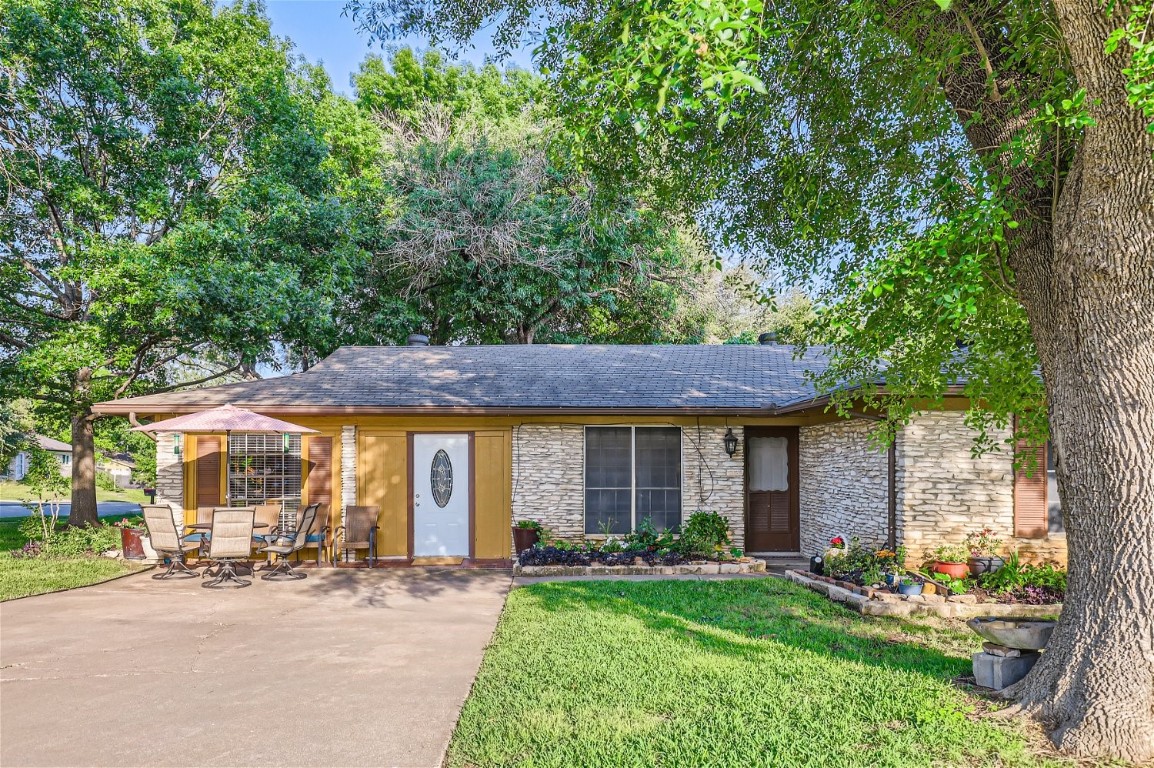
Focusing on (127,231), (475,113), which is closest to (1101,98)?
(127,231)

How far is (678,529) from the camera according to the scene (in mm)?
9938

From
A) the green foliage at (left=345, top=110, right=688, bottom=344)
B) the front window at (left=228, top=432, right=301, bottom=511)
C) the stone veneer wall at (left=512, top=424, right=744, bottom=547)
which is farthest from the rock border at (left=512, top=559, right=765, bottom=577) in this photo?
the green foliage at (left=345, top=110, right=688, bottom=344)

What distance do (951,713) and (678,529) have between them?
593 centimetres

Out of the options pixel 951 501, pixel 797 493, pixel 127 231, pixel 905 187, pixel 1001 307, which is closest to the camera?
pixel 1001 307

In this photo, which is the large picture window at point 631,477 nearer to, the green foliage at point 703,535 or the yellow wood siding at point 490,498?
the green foliage at point 703,535

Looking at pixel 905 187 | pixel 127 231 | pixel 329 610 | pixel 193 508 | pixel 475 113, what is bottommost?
pixel 329 610

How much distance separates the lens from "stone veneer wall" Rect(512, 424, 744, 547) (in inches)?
390

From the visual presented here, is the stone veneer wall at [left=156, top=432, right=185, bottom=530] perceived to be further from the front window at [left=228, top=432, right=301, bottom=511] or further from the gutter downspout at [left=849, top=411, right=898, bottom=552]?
the gutter downspout at [left=849, top=411, right=898, bottom=552]

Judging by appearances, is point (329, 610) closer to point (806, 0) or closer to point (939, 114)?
point (806, 0)

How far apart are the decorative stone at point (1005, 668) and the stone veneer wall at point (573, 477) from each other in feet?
17.9

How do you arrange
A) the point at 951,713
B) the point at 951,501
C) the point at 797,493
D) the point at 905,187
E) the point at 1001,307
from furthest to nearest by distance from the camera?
the point at 797,493
the point at 951,501
the point at 905,187
the point at 1001,307
the point at 951,713

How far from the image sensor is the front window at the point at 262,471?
9.78 meters

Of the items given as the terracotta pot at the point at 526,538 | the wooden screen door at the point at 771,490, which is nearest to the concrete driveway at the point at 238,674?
the terracotta pot at the point at 526,538

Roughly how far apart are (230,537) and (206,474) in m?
1.93
